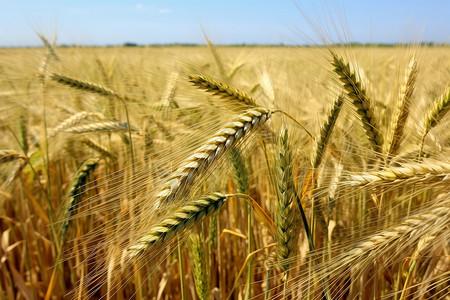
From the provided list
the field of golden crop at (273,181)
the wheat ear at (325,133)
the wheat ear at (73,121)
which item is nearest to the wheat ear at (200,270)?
the field of golden crop at (273,181)

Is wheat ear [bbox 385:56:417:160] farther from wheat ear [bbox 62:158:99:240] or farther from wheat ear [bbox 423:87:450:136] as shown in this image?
wheat ear [bbox 62:158:99:240]

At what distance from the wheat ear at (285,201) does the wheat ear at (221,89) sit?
240 millimetres

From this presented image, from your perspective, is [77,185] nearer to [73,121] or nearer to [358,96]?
[73,121]

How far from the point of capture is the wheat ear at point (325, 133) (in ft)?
4.00

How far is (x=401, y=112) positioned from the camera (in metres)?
1.25

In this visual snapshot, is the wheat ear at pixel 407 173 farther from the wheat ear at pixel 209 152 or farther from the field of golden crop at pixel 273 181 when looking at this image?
the wheat ear at pixel 209 152

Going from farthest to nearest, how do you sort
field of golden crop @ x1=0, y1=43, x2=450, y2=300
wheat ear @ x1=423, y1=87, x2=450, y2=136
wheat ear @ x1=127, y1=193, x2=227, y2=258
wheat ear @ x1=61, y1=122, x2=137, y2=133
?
wheat ear @ x1=61, y1=122, x2=137, y2=133, wheat ear @ x1=423, y1=87, x2=450, y2=136, field of golden crop @ x1=0, y1=43, x2=450, y2=300, wheat ear @ x1=127, y1=193, x2=227, y2=258

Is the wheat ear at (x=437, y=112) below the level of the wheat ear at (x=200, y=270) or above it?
above

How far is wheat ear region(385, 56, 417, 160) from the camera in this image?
1229 millimetres

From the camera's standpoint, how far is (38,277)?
2.29 m

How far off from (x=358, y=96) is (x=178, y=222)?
72 centimetres

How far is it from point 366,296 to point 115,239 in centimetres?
112

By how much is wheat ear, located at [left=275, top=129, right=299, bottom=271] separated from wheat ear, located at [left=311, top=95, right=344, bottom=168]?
146mm

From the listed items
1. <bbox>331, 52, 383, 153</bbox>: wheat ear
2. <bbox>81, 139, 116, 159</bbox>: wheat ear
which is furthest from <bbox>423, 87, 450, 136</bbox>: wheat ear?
<bbox>81, 139, 116, 159</bbox>: wheat ear
